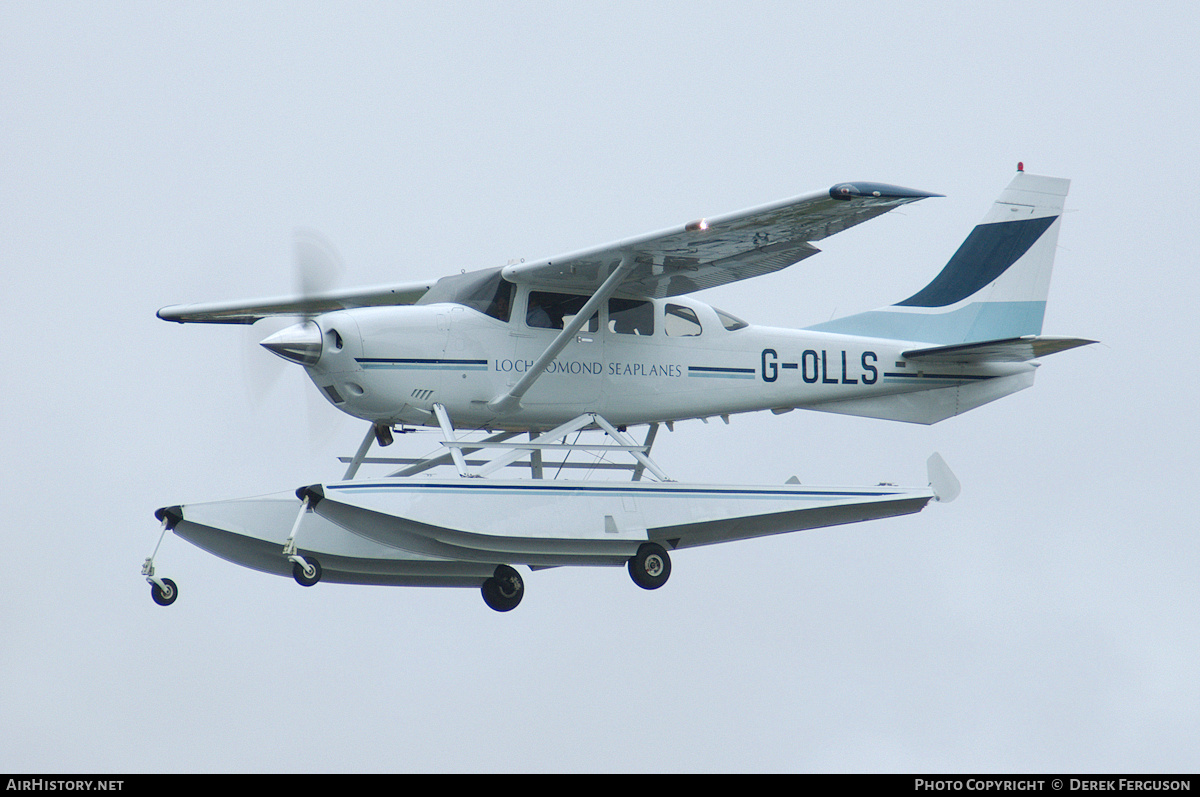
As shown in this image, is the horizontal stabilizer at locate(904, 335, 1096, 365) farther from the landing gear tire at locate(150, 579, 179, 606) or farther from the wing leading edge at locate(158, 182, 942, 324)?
the landing gear tire at locate(150, 579, 179, 606)

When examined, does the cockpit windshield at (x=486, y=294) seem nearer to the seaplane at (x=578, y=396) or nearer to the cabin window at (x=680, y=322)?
the seaplane at (x=578, y=396)

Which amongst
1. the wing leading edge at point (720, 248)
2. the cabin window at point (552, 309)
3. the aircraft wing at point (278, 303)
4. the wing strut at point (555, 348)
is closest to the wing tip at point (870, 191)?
the wing leading edge at point (720, 248)

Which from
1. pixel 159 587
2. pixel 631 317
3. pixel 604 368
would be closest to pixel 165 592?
pixel 159 587

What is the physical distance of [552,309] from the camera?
52.1ft

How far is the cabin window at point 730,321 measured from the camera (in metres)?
16.9

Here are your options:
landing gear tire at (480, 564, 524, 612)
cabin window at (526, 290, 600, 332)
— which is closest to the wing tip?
cabin window at (526, 290, 600, 332)

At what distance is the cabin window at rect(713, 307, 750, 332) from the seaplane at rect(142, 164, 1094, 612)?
24 mm

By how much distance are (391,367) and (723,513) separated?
3.72m

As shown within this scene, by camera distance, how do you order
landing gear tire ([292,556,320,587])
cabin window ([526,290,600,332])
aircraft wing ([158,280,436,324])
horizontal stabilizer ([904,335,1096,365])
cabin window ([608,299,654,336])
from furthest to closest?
aircraft wing ([158,280,436,324]), horizontal stabilizer ([904,335,1096,365]), cabin window ([608,299,654,336]), cabin window ([526,290,600,332]), landing gear tire ([292,556,320,587])

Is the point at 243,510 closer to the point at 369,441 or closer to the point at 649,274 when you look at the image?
the point at 369,441

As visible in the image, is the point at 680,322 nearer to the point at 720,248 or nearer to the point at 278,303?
the point at 720,248

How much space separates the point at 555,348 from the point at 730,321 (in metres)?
2.51

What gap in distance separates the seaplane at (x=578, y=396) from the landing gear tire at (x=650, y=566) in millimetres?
24

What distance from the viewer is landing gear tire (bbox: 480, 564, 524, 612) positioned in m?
16.1
